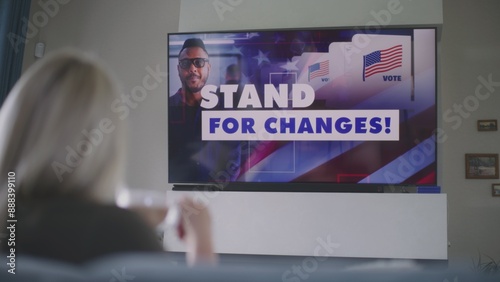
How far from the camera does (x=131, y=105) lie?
443cm

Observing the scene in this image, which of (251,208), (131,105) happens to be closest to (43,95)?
(251,208)

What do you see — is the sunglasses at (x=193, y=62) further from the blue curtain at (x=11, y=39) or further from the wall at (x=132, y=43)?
the blue curtain at (x=11, y=39)

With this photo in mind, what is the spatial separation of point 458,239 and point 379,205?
1.02 meters

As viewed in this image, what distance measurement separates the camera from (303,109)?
3.62 meters

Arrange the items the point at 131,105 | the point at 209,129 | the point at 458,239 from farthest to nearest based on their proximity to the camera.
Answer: the point at 131,105
the point at 458,239
the point at 209,129

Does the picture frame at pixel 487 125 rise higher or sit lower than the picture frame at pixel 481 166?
higher

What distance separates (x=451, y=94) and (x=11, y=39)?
3.65 metres

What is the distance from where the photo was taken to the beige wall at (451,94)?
3971 mm

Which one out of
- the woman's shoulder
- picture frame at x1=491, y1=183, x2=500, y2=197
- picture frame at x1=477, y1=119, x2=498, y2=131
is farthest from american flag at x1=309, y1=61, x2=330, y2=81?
the woman's shoulder

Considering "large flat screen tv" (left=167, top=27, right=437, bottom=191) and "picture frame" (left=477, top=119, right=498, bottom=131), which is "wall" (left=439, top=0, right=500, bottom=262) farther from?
"large flat screen tv" (left=167, top=27, right=437, bottom=191)

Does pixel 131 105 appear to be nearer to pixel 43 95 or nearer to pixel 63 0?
pixel 63 0

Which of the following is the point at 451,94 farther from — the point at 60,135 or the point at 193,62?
the point at 60,135

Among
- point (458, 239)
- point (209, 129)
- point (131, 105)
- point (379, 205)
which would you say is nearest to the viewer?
point (379, 205)

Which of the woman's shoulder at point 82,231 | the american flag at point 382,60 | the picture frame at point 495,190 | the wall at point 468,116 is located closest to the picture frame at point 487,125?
the wall at point 468,116
